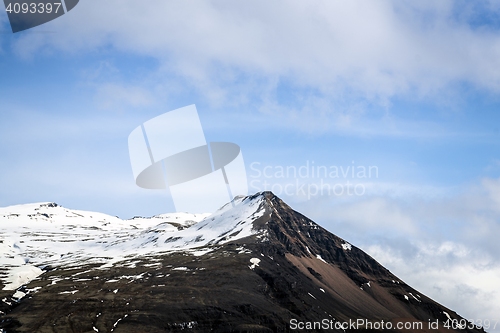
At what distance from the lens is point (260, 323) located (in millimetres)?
195375

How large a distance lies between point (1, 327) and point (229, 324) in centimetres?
8957

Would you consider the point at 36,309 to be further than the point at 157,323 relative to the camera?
Yes

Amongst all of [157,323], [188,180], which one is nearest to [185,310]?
[157,323]

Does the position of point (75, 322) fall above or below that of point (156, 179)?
below

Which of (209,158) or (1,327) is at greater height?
(209,158)

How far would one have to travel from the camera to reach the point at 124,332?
574 ft

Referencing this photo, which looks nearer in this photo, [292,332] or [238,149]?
[238,149]

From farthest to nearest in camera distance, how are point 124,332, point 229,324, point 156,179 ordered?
point 229,324
point 124,332
point 156,179

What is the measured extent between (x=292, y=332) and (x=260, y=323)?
14.1 meters

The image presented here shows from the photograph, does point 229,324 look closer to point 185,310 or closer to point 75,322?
point 185,310

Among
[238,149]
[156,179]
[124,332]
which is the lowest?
[124,332]

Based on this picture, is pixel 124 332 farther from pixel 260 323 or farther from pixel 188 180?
pixel 188 180

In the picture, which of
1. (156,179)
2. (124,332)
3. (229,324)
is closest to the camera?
(156,179)

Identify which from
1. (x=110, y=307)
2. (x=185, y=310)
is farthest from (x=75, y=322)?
(x=185, y=310)
